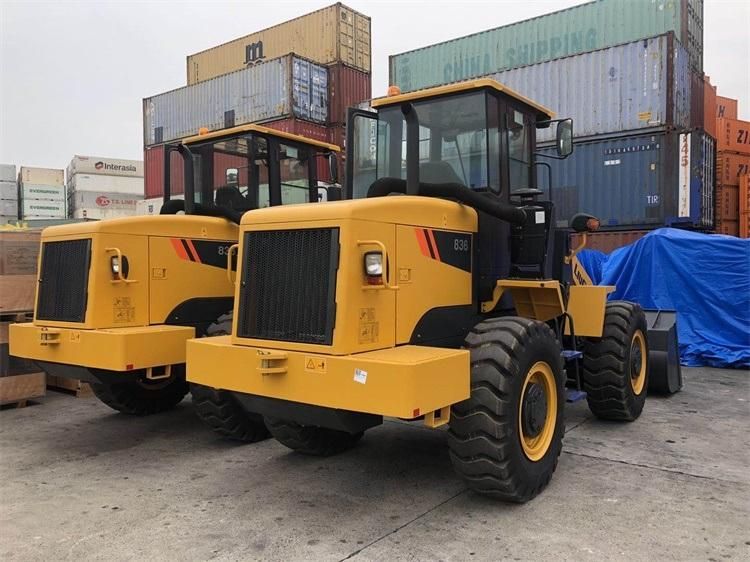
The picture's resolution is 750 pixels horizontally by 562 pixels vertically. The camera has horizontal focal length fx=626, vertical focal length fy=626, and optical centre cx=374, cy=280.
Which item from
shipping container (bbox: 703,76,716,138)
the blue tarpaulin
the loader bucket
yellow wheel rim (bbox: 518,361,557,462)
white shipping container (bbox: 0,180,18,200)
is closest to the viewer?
yellow wheel rim (bbox: 518,361,557,462)

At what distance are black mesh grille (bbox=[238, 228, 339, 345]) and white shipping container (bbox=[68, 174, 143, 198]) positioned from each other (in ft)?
85.0

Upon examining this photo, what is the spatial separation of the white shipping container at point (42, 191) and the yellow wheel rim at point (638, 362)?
25.5 m

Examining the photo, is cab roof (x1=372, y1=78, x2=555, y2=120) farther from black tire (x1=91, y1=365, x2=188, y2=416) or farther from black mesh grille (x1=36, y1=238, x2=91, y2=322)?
black tire (x1=91, y1=365, x2=188, y2=416)

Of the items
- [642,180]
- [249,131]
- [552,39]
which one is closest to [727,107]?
[552,39]

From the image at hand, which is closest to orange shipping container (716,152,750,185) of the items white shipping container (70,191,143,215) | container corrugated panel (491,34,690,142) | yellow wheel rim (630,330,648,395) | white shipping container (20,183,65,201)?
container corrugated panel (491,34,690,142)

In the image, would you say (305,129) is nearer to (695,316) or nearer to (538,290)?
(695,316)

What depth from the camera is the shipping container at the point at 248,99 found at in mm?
16844

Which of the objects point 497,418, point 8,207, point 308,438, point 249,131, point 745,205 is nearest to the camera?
point 497,418

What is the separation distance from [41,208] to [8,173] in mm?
1795

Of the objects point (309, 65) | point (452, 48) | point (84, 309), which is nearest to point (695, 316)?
point (84, 309)

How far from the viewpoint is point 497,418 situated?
3.81 metres

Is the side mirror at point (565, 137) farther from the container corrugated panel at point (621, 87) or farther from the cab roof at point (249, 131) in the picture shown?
the container corrugated panel at point (621, 87)

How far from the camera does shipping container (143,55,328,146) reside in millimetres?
16844

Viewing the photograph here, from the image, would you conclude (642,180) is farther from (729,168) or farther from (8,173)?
(8,173)
